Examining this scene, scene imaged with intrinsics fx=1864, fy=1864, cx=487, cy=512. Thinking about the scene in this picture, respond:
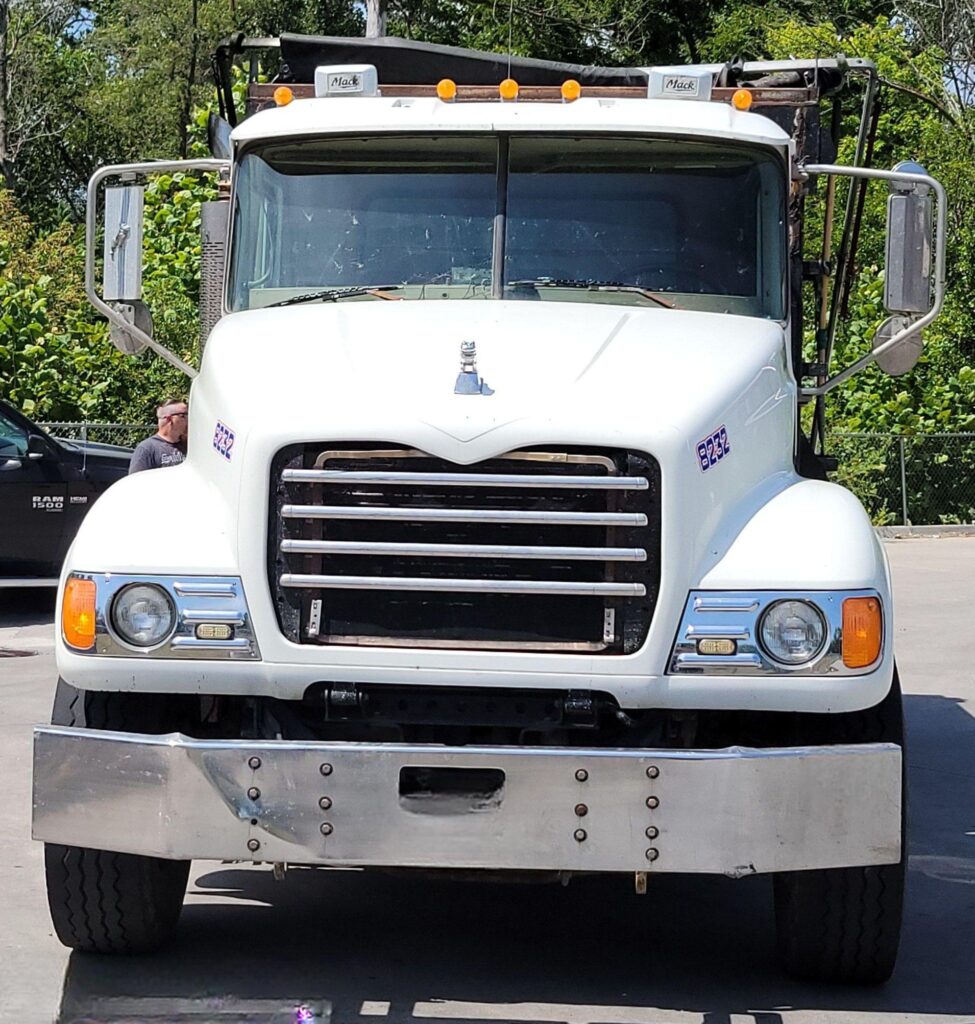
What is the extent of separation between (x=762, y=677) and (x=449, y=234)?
2267 mm

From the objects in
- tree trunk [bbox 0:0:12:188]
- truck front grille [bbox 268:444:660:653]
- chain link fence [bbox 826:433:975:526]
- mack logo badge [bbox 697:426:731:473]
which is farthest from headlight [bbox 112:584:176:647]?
tree trunk [bbox 0:0:12:188]

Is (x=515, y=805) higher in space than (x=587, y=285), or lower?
lower

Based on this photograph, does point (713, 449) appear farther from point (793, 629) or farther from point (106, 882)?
point (106, 882)

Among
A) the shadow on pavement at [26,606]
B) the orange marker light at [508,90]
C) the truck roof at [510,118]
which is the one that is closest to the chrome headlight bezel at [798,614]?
the truck roof at [510,118]

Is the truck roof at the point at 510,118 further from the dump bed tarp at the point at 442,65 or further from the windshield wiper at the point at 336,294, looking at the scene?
the dump bed tarp at the point at 442,65

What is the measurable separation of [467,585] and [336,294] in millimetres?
1671

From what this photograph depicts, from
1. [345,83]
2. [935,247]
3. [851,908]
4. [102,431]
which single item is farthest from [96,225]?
[102,431]

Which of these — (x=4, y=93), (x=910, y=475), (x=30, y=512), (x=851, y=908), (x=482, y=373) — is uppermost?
(x=482, y=373)

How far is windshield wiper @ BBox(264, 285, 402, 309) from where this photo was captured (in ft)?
21.1

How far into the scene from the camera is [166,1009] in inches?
207

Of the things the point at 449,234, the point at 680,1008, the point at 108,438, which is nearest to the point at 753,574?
the point at 680,1008

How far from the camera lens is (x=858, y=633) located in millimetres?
5082

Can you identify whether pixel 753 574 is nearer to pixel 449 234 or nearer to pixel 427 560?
pixel 427 560

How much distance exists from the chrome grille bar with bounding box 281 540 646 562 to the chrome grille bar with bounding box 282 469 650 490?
0.17m
